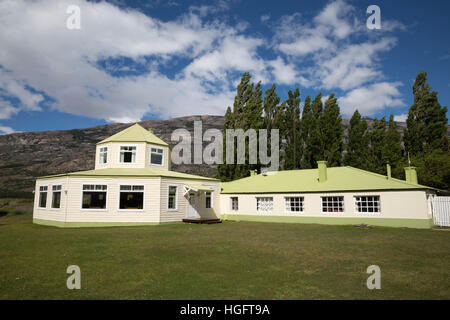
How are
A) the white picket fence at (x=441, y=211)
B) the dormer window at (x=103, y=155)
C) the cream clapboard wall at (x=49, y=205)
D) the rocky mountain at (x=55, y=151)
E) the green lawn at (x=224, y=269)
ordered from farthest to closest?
the rocky mountain at (x=55, y=151)
the dormer window at (x=103, y=155)
the cream clapboard wall at (x=49, y=205)
the white picket fence at (x=441, y=211)
the green lawn at (x=224, y=269)

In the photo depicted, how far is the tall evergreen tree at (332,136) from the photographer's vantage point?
30.5 metres

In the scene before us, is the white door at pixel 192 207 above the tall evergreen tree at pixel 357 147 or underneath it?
underneath

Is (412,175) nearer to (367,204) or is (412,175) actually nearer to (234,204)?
(367,204)

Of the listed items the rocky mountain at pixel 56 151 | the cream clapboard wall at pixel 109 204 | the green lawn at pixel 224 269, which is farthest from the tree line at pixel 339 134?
the rocky mountain at pixel 56 151

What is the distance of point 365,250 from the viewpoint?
1003 centimetres

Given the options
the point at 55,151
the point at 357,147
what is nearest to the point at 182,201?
the point at 357,147

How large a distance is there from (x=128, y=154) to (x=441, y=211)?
2412 centimetres

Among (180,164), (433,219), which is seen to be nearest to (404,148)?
(433,219)

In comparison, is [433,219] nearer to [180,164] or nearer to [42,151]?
[180,164]

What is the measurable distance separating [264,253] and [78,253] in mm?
6550

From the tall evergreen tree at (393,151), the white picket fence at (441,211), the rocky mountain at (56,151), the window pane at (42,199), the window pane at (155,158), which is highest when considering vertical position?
the rocky mountain at (56,151)

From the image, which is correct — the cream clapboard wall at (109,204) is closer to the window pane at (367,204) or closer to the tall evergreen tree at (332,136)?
the window pane at (367,204)

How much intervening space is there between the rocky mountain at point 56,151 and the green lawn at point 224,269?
6337cm

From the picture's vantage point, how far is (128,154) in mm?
23312
